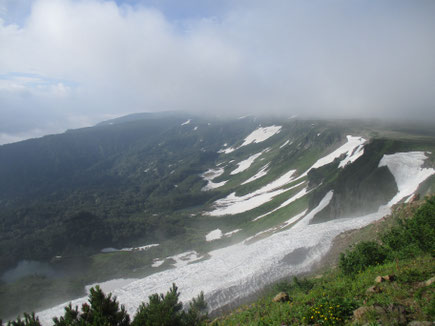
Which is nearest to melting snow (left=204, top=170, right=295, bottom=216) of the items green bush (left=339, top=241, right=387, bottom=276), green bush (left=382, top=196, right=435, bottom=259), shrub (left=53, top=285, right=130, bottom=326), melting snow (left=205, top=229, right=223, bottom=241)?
melting snow (left=205, top=229, right=223, bottom=241)

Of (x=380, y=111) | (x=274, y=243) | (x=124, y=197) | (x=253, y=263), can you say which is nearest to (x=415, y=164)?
(x=274, y=243)

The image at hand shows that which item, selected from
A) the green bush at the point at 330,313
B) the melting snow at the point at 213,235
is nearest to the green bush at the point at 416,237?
the green bush at the point at 330,313

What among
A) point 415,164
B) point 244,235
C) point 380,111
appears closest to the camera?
point 415,164

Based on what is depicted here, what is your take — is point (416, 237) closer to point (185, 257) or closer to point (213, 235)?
point (185, 257)

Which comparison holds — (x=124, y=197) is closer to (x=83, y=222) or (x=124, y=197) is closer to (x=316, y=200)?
(x=83, y=222)

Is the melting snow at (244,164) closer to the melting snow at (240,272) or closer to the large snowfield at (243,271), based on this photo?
the large snowfield at (243,271)

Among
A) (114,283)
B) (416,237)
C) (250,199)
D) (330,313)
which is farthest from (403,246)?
(250,199)
